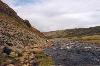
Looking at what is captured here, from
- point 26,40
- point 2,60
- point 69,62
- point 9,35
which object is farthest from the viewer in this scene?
point 26,40

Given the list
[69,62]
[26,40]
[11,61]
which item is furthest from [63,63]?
[26,40]

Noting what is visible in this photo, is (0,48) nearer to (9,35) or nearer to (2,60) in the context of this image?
(2,60)

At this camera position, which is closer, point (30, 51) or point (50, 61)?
point (50, 61)

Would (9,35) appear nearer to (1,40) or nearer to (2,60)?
(1,40)

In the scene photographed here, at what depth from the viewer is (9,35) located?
6481cm

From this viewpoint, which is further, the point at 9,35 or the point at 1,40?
the point at 9,35

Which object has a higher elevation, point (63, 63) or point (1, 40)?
point (1, 40)

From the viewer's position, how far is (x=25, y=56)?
5112 centimetres

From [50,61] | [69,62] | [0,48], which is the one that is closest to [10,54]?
[0,48]

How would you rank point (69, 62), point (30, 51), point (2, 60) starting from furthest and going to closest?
point (30, 51) < point (69, 62) < point (2, 60)

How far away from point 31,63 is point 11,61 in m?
3.25

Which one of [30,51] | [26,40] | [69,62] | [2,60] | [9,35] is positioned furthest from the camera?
[26,40]

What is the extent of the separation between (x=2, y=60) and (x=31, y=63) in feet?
15.4

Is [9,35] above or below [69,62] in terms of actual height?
above
